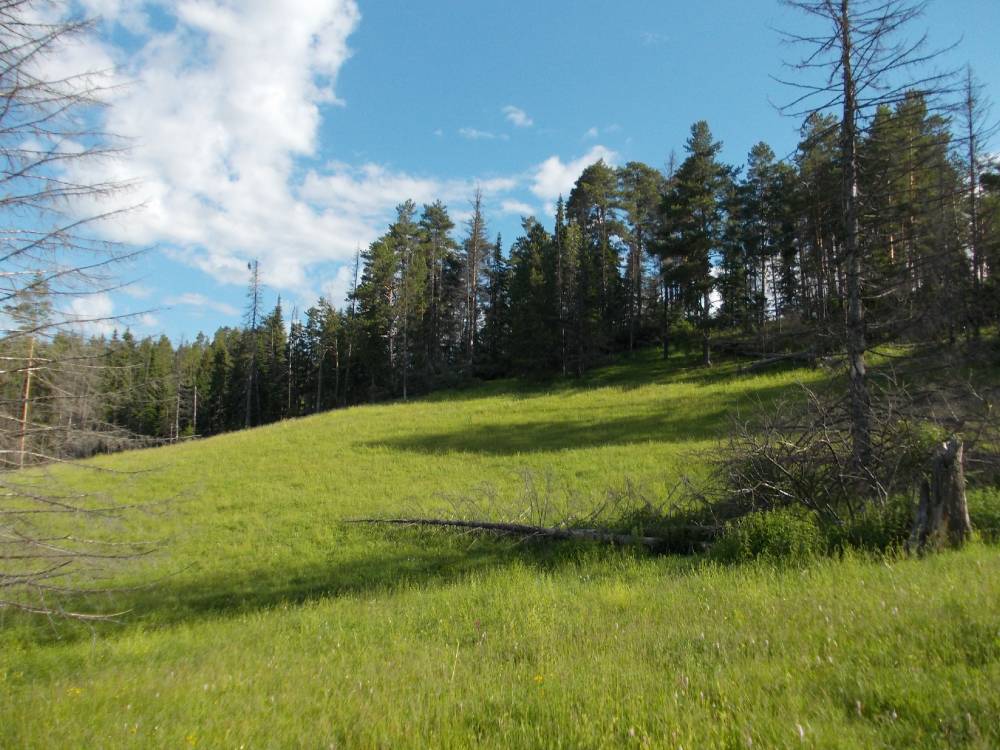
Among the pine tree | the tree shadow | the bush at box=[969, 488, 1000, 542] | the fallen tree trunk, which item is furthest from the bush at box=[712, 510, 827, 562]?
the pine tree

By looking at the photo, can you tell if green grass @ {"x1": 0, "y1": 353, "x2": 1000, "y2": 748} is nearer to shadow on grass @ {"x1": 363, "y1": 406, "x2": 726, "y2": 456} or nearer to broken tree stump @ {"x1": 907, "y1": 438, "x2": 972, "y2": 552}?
broken tree stump @ {"x1": 907, "y1": 438, "x2": 972, "y2": 552}

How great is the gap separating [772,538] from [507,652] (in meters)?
4.60

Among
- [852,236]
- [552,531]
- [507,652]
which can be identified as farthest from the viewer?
[552,531]

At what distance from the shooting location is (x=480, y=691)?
4.05m

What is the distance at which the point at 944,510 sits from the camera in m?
6.71

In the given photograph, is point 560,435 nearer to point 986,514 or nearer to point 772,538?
point 772,538

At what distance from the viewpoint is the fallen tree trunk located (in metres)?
9.48

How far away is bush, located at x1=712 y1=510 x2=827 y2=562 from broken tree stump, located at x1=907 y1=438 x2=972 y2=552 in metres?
1.12

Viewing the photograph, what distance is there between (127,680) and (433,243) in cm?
6248

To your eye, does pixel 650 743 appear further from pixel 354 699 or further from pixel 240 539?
pixel 240 539

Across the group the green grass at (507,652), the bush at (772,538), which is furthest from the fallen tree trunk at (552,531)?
the bush at (772,538)

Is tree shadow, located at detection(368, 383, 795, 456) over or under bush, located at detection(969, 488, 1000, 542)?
over

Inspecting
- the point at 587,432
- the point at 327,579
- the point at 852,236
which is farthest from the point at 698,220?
the point at 327,579

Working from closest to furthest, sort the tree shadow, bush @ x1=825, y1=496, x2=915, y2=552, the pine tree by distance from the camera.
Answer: bush @ x1=825, y1=496, x2=915, y2=552, the tree shadow, the pine tree
